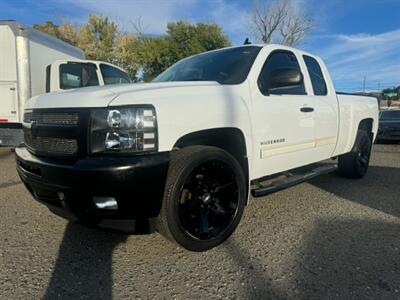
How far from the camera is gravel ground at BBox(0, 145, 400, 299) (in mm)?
2625

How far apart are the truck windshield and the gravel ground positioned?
1655mm

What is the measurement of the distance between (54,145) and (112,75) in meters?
6.33

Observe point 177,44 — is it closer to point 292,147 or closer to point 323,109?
point 323,109

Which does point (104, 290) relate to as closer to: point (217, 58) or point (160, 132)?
point (160, 132)

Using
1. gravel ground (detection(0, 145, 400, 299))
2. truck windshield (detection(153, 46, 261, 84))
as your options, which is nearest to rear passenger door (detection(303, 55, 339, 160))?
gravel ground (detection(0, 145, 400, 299))

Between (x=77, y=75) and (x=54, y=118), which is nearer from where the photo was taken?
(x=54, y=118)

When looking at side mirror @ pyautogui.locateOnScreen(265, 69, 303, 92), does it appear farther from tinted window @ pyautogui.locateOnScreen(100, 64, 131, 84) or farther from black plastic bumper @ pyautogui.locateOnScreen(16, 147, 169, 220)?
tinted window @ pyautogui.locateOnScreen(100, 64, 131, 84)

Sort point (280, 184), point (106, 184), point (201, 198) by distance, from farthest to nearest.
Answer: point (280, 184) → point (201, 198) → point (106, 184)

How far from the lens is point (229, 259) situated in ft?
10.3

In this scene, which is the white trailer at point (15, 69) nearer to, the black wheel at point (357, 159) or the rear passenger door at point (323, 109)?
the rear passenger door at point (323, 109)

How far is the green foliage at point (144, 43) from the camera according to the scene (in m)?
28.3

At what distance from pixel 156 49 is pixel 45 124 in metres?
27.5

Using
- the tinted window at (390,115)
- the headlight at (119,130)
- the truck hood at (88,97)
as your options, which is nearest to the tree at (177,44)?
the tinted window at (390,115)

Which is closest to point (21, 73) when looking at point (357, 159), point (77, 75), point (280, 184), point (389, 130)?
point (77, 75)
